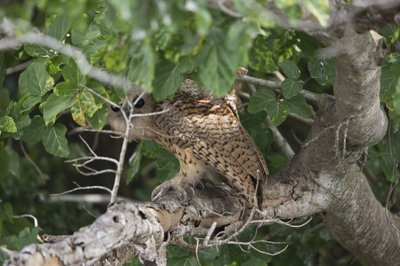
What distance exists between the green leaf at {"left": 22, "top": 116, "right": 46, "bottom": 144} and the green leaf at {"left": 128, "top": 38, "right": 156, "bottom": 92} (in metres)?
1.41

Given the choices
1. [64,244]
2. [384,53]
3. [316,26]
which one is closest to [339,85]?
[384,53]

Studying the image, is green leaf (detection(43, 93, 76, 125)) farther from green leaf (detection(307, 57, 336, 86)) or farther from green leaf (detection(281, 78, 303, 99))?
green leaf (detection(307, 57, 336, 86))

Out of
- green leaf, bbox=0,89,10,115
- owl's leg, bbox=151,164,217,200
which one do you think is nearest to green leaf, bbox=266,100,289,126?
owl's leg, bbox=151,164,217,200

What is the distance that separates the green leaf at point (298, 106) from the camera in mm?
3805

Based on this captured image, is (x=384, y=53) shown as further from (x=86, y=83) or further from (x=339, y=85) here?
(x=86, y=83)

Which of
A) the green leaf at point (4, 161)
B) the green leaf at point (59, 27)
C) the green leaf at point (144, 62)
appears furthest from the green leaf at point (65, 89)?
the green leaf at point (4, 161)

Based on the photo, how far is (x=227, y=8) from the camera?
2.36m

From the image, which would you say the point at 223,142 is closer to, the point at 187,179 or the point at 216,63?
the point at 187,179

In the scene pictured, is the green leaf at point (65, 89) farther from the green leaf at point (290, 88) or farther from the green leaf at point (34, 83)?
the green leaf at point (290, 88)

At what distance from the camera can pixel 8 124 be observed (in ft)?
12.0

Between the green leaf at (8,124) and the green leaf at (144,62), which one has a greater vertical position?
the green leaf at (144,62)

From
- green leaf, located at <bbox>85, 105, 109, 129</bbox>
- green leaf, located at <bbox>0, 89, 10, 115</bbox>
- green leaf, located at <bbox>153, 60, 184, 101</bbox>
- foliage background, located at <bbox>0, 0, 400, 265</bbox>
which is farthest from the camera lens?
green leaf, located at <bbox>0, 89, 10, 115</bbox>

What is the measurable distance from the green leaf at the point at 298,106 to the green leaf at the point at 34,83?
0.96m

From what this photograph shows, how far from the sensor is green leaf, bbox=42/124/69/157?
147 inches
